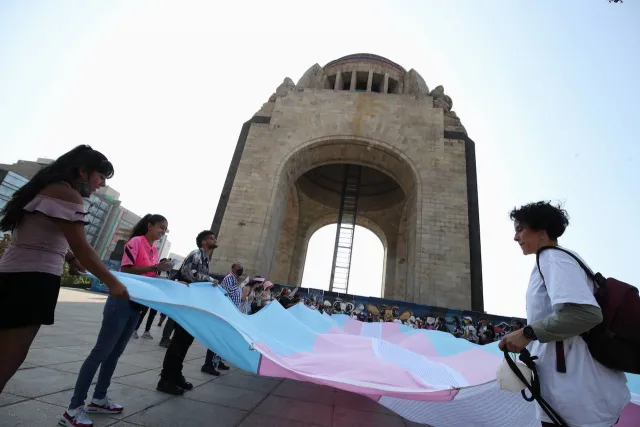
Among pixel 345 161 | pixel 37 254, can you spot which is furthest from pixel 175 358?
pixel 345 161

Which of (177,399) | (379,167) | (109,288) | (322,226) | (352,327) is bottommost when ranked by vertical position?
(177,399)

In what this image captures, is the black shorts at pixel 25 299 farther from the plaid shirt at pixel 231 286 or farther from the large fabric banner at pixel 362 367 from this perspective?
the plaid shirt at pixel 231 286

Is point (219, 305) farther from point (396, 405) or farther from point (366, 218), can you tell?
point (366, 218)

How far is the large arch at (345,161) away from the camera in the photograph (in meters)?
13.6

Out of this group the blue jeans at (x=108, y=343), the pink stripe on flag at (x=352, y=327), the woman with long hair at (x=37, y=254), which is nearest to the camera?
the woman with long hair at (x=37, y=254)

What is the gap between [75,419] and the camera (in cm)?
210

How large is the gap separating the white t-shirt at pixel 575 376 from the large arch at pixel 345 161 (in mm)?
11693

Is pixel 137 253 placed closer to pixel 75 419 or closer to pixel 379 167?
pixel 75 419

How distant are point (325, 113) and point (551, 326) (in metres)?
15.6

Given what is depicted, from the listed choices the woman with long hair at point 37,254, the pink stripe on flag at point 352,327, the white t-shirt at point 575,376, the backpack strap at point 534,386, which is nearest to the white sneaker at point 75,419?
the woman with long hair at point 37,254

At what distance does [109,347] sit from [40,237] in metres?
1.16

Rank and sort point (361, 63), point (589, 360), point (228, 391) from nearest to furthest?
1. point (589, 360)
2. point (228, 391)
3. point (361, 63)

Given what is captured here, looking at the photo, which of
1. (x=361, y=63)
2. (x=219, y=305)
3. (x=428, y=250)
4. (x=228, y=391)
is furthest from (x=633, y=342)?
(x=361, y=63)

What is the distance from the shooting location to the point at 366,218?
2338cm
